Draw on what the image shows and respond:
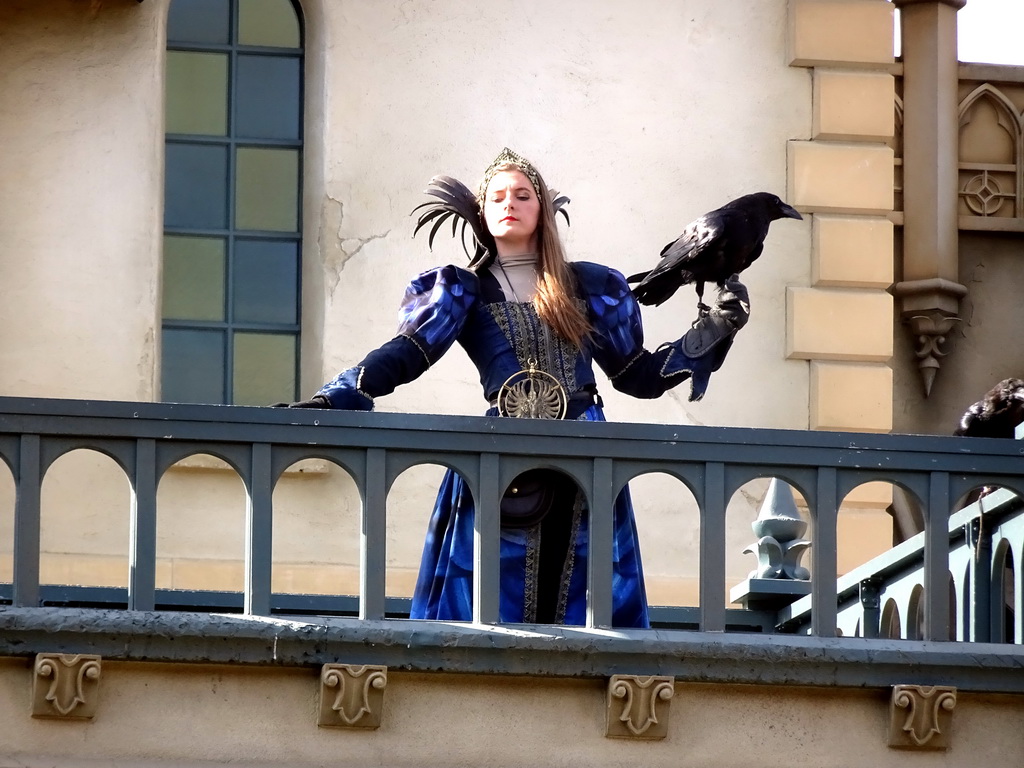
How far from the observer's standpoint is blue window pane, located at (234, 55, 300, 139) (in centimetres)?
1313

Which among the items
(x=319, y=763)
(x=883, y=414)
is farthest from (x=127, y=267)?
(x=319, y=763)

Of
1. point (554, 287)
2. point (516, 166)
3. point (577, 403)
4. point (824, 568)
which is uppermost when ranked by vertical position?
point (516, 166)

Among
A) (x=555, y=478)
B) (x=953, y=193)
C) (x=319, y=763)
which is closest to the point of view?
(x=319, y=763)

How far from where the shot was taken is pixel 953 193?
13.6 m

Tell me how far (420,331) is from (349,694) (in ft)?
4.33

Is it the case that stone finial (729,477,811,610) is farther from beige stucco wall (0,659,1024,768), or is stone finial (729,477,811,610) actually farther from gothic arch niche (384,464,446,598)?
gothic arch niche (384,464,446,598)

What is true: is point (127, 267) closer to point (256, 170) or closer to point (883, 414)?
point (256, 170)

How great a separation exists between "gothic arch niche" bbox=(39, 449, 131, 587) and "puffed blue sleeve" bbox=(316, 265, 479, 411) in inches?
178

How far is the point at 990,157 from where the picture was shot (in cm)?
1371

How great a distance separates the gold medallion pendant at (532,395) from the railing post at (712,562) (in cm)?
66

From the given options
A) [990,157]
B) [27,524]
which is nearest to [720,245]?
[27,524]

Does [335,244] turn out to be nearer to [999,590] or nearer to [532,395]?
[532,395]

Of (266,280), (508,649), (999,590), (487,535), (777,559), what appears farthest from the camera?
(266,280)

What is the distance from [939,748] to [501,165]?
2254 millimetres
